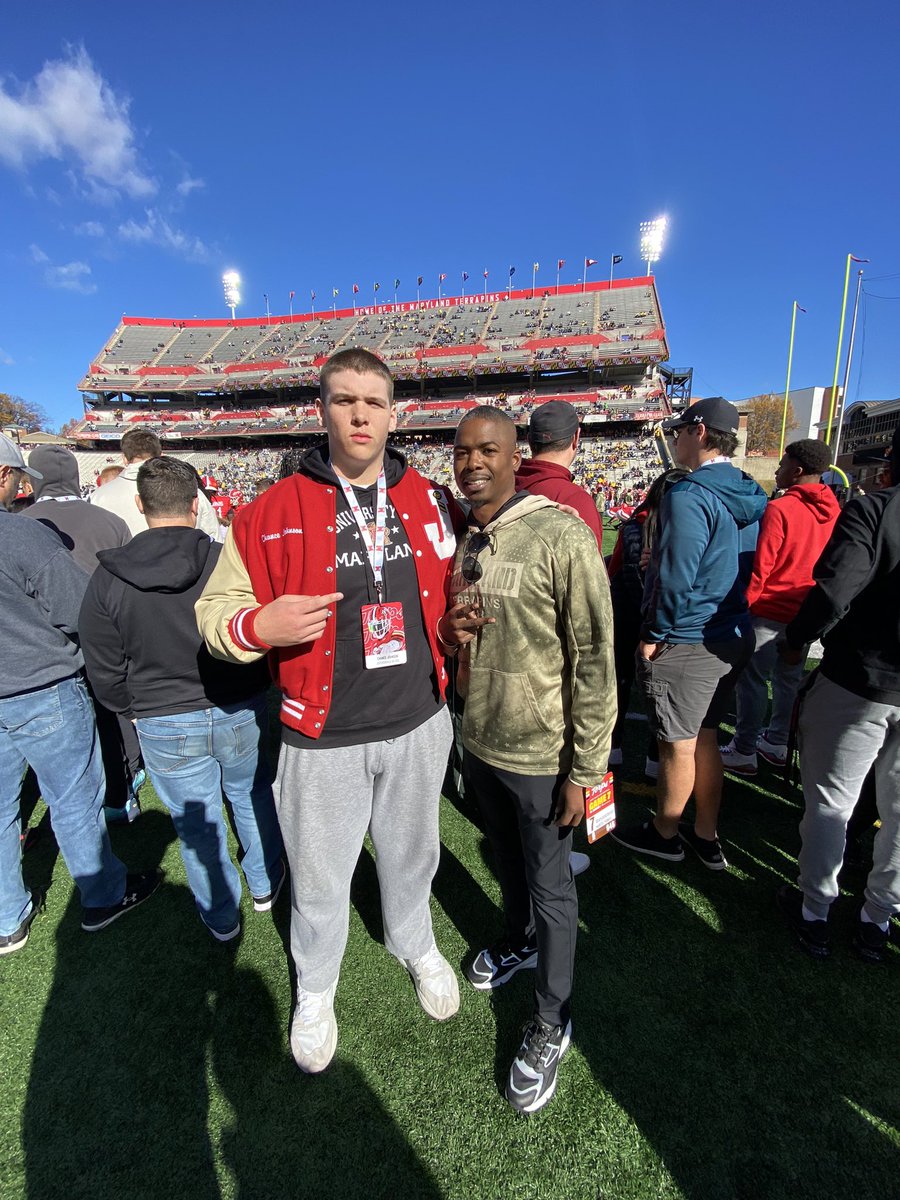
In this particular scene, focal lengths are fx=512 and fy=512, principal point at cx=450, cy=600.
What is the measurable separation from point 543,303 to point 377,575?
173 ft

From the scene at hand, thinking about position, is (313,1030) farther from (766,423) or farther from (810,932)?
(766,423)

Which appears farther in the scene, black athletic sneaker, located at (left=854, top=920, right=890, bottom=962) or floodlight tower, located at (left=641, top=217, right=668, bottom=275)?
floodlight tower, located at (left=641, top=217, right=668, bottom=275)

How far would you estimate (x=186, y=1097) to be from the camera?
1.85 meters

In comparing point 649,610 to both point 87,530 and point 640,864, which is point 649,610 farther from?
point 87,530

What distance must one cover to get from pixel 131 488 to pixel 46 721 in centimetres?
209

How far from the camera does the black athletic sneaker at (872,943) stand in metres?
2.29

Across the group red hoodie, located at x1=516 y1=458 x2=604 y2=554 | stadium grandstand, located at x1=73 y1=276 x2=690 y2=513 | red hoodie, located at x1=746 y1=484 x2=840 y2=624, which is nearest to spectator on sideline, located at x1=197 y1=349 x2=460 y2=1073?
red hoodie, located at x1=516 y1=458 x2=604 y2=554

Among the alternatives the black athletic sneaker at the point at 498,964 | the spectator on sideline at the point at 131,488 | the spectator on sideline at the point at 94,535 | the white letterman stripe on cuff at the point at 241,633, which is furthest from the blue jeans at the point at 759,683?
the spectator on sideline at the point at 94,535

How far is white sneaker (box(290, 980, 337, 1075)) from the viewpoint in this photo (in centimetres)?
190

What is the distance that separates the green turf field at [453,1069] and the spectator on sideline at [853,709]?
25 cm

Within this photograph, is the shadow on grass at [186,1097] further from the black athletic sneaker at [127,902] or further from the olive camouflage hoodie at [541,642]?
the olive camouflage hoodie at [541,642]

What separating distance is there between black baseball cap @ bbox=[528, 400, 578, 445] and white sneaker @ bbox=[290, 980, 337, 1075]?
266cm

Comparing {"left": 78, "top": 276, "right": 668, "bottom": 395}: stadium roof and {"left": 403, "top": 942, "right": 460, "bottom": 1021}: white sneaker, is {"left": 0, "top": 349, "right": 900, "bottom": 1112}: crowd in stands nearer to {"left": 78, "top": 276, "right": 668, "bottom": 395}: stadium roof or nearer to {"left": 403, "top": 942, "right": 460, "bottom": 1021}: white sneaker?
{"left": 403, "top": 942, "right": 460, "bottom": 1021}: white sneaker

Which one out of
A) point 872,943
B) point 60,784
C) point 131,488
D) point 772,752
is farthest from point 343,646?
point 772,752
